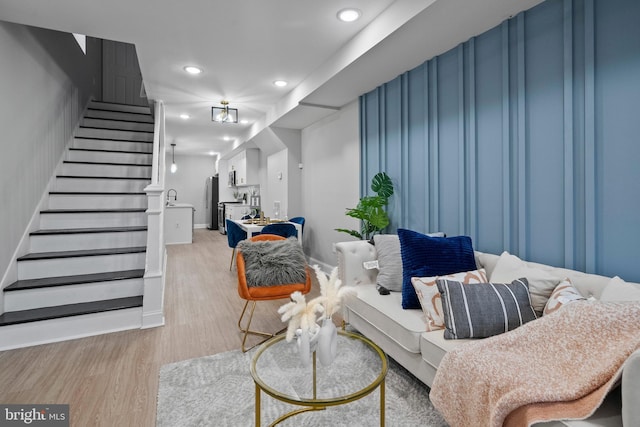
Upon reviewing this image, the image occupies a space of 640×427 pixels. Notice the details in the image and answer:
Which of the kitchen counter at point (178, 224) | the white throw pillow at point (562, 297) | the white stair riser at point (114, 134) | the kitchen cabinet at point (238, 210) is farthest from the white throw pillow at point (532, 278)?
the kitchen counter at point (178, 224)

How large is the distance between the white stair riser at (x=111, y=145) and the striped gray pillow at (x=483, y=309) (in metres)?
4.45

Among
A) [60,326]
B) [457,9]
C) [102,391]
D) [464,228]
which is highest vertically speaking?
[457,9]

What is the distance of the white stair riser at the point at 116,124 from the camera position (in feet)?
15.5

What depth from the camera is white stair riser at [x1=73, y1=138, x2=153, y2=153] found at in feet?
14.1

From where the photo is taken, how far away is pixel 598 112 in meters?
1.78

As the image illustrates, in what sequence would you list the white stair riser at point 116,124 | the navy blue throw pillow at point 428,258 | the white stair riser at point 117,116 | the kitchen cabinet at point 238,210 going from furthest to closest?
1. the kitchen cabinet at point 238,210
2. the white stair riser at point 117,116
3. the white stair riser at point 116,124
4. the navy blue throw pillow at point 428,258

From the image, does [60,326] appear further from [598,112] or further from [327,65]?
[598,112]

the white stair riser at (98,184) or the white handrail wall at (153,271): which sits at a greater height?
the white stair riser at (98,184)

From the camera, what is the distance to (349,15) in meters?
2.53

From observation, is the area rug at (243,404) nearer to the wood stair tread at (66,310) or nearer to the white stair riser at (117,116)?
the wood stair tread at (66,310)

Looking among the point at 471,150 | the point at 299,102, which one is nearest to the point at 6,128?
the point at 299,102

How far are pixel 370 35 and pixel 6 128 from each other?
3.00 meters

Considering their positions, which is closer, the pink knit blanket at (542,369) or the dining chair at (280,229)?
the pink knit blanket at (542,369)

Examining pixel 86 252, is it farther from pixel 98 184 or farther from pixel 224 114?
pixel 224 114
